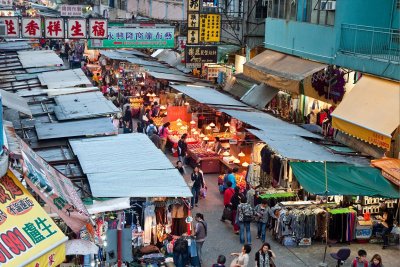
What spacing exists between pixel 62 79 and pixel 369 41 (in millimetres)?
12549

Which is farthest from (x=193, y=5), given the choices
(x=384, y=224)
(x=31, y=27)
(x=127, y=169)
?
(x=127, y=169)

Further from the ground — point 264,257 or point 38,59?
point 38,59

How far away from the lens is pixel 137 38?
26047mm

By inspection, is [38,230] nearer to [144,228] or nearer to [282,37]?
[144,228]

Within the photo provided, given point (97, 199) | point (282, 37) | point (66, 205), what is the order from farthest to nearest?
point (282, 37) < point (97, 199) < point (66, 205)

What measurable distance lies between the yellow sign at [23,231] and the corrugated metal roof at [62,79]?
554 inches

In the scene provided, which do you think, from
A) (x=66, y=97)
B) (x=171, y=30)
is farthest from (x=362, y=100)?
(x=171, y=30)

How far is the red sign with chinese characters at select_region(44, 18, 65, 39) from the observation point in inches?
937

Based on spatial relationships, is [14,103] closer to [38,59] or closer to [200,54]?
[200,54]

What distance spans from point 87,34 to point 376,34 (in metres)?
11.7

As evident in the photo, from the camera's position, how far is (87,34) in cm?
2442

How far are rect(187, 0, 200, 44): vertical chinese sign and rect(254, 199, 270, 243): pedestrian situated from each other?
11414 millimetres

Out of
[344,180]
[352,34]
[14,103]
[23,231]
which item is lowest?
[344,180]

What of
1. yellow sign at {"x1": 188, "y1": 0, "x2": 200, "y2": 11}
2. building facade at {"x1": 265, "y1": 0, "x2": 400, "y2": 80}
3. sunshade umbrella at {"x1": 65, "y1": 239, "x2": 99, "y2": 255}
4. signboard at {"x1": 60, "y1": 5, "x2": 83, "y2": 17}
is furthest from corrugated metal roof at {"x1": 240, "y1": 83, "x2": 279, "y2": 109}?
signboard at {"x1": 60, "y1": 5, "x2": 83, "y2": 17}
